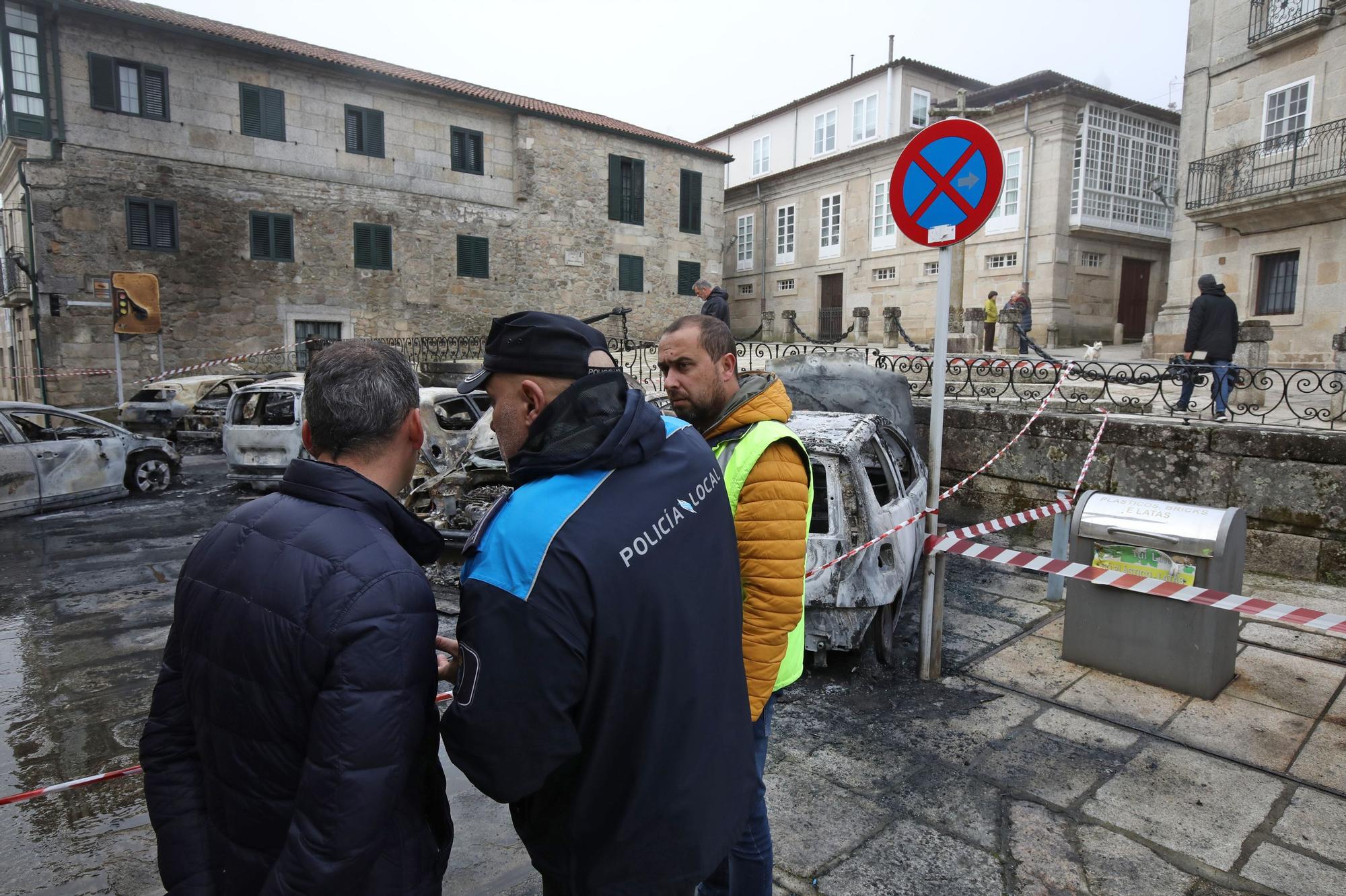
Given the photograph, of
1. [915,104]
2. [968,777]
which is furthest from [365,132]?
[968,777]

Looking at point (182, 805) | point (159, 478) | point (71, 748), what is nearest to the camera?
point (182, 805)

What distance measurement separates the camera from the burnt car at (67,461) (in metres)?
9.56

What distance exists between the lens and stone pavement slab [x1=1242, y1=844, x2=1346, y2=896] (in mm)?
2885

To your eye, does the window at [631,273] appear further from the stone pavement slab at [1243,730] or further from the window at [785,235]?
the stone pavement slab at [1243,730]

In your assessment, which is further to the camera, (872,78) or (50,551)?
(872,78)

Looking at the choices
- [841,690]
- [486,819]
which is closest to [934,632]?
[841,690]

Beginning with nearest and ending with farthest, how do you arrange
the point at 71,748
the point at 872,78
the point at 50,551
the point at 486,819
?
the point at 486,819, the point at 71,748, the point at 50,551, the point at 872,78

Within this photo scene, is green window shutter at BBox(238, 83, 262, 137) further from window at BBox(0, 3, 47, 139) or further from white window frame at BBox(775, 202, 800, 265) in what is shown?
white window frame at BBox(775, 202, 800, 265)

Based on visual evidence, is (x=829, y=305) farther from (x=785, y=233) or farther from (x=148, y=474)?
(x=148, y=474)

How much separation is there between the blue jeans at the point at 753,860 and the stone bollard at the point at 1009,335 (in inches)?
696

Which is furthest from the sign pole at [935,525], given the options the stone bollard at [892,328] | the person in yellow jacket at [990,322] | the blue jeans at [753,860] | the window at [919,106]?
the window at [919,106]

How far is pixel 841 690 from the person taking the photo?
468cm

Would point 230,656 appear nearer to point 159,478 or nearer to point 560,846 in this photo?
point 560,846

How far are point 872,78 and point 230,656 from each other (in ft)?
122
